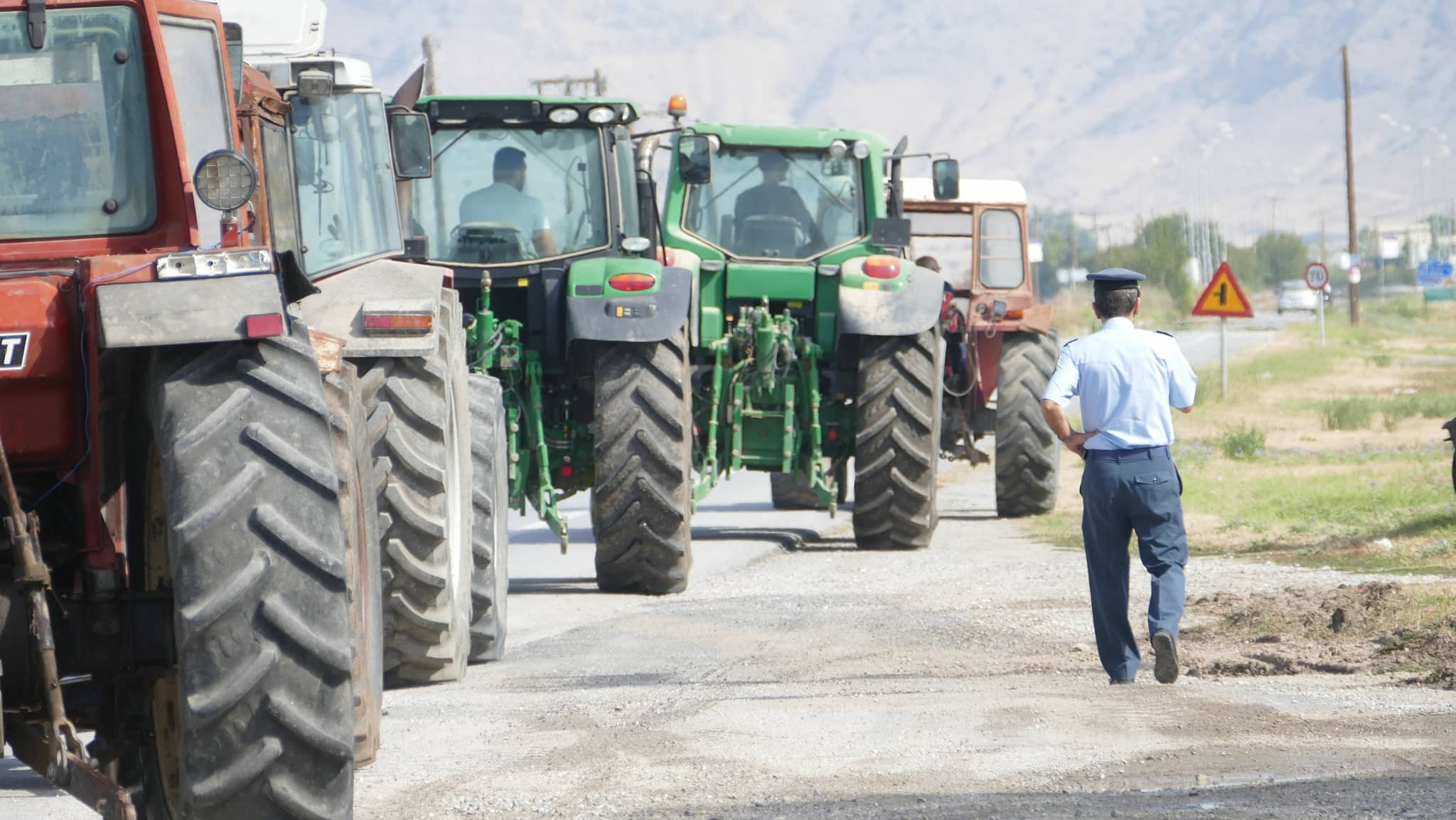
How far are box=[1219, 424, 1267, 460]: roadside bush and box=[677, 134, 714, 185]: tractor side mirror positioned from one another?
33.3ft

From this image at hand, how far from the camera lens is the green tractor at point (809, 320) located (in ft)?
46.3

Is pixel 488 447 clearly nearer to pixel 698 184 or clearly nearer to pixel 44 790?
pixel 44 790

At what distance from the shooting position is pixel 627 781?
6703 mm

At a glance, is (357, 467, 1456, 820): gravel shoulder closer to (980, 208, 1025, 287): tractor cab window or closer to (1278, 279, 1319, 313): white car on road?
(980, 208, 1025, 287): tractor cab window

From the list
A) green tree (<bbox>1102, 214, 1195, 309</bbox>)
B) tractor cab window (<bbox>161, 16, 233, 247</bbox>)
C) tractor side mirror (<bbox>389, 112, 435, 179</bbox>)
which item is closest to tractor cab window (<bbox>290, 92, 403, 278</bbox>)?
tractor side mirror (<bbox>389, 112, 435, 179</bbox>)

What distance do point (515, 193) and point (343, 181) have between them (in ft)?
14.1

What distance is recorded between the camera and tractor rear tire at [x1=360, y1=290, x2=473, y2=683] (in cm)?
835

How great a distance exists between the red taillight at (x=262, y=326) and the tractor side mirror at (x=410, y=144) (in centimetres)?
460

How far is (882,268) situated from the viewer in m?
14.2

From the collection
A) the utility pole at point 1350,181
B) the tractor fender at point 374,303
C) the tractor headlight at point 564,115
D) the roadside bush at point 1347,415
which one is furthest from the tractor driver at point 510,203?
the utility pole at point 1350,181

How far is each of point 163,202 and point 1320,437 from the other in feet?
74.6

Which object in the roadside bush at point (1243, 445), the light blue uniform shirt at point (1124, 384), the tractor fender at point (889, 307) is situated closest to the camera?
the light blue uniform shirt at point (1124, 384)

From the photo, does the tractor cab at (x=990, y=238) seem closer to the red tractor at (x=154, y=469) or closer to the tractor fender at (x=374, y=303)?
the tractor fender at (x=374, y=303)

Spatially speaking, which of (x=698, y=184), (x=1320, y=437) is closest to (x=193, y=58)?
(x=698, y=184)
